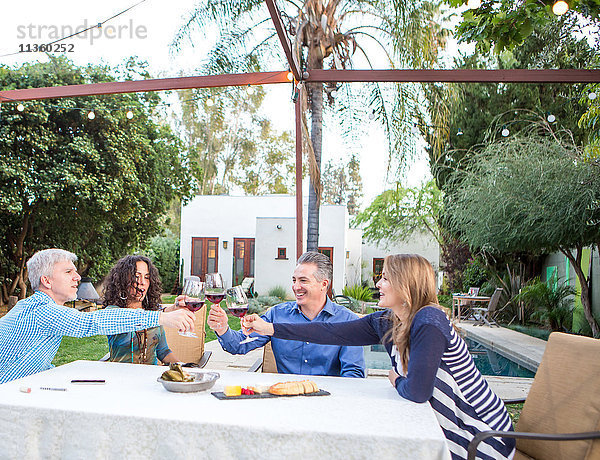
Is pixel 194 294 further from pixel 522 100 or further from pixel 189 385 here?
pixel 522 100

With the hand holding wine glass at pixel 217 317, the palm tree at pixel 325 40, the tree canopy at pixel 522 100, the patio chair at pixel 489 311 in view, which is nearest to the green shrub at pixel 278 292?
the tree canopy at pixel 522 100

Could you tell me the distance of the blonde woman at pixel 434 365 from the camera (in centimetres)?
186

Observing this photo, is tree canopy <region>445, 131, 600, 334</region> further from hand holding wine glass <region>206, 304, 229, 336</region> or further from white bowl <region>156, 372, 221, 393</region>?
white bowl <region>156, 372, 221, 393</region>

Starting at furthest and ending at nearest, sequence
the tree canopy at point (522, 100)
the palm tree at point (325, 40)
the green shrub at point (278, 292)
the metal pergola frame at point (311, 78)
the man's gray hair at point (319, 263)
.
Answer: the green shrub at point (278, 292) → the tree canopy at point (522, 100) → the palm tree at point (325, 40) → the metal pergola frame at point (311, 78) → the man's gray hair at point (319, 263)

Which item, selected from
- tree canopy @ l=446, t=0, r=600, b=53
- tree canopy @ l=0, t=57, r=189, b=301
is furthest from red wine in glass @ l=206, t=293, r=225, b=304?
tree canopy @ l=0, t=57, r=189, b=301

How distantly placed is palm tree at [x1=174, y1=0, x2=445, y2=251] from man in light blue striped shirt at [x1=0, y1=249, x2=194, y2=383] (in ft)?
19.0

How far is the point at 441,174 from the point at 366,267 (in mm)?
9315

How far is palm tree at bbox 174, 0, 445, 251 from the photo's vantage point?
29.5 ft

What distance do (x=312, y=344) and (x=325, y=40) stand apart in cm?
728

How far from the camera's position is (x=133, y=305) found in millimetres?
3127

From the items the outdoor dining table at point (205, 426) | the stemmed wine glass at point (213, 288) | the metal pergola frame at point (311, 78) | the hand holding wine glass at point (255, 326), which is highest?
the metal pergola frame at point (311, 78)

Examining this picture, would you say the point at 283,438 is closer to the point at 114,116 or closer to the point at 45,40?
the point at 45,40

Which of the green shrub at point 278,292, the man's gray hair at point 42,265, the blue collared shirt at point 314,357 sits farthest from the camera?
the green shrub at point 278,292

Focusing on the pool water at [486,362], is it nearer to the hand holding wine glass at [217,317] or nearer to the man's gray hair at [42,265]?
the hand holding wine glass at [217,317]
